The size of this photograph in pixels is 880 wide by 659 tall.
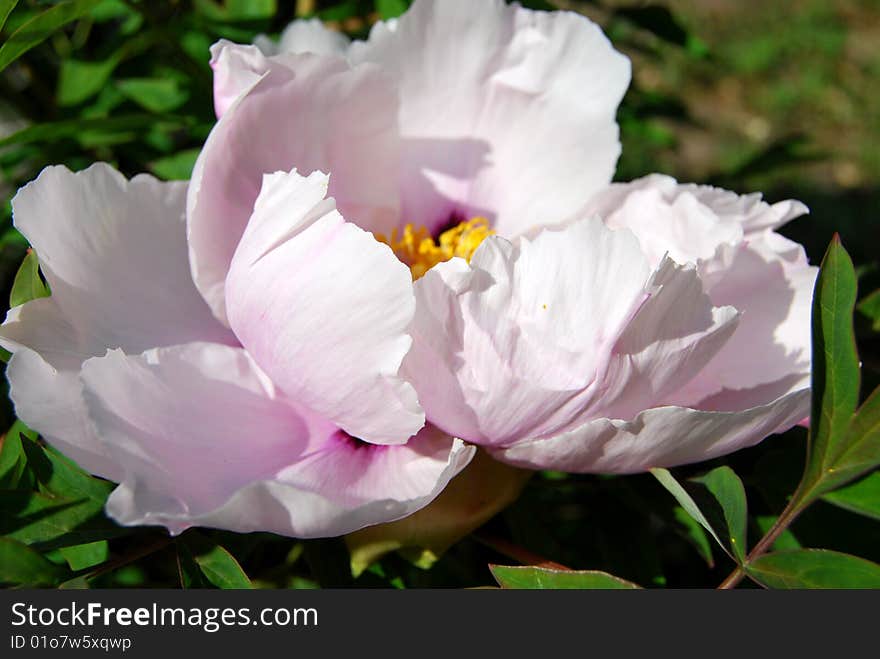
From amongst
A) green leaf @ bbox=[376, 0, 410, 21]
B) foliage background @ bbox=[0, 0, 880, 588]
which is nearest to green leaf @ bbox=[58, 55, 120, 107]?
foliage background @ bbox=[0, 0, 880, 588]

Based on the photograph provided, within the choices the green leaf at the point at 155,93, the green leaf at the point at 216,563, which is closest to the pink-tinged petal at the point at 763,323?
the green leaf at the point at 216,563

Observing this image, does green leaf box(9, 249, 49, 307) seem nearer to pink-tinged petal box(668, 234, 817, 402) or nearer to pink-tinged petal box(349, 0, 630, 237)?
pink-tinged petal box(349, 0, 630, 237)

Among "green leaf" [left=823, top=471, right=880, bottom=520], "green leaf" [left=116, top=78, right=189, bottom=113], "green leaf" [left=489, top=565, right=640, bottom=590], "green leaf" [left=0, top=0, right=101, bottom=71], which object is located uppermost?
"green leaf" [left=0, top=0, right=101, bottom=71]

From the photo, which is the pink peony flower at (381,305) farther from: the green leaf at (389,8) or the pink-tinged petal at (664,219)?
the green leaf at (389,8)

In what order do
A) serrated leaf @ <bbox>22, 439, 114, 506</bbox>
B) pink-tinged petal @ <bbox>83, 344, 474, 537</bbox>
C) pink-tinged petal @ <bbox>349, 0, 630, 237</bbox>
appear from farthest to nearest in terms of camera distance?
1. pink-tinged petal @ <bbox>349, 0, 630, 237</bbox>
2. serrated leaf @ <bbox>22, 439, 114, 506</bbox>
3. pink-tinged petal @ <bbox>83, 344, 474, 537</bbox>

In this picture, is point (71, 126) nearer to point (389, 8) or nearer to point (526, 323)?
point (389, 8)
